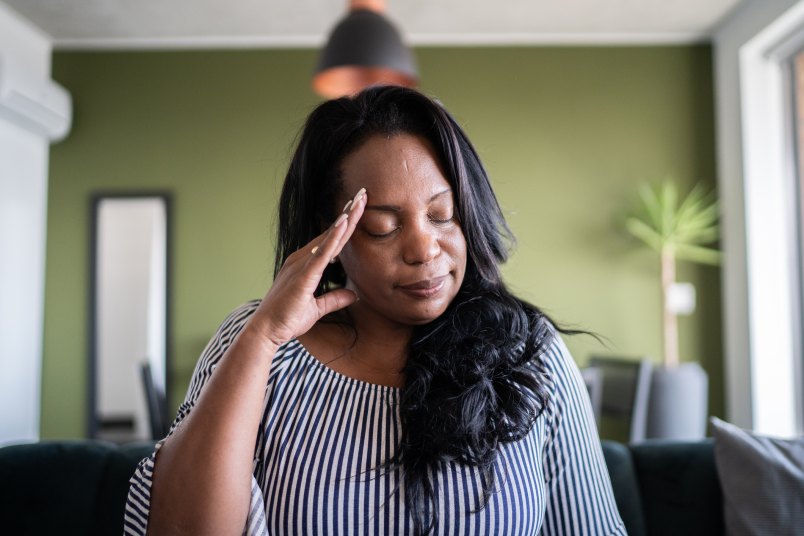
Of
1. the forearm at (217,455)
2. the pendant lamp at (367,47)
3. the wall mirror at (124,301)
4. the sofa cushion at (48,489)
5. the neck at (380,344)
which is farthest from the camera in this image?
the wall mirror at (124,301)

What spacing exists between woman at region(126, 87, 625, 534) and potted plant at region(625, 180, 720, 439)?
275 cm

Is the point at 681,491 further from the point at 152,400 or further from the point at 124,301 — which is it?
→ the point at 124,301

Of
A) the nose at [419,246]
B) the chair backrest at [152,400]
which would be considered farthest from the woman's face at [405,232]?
the chair backrest at [152,400]

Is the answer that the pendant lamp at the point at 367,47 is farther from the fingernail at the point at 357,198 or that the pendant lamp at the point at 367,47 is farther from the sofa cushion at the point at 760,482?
the sofa cushion at the point at 760,482

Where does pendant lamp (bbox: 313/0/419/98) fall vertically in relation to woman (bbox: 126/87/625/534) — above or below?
above

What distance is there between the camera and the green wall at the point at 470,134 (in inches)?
171

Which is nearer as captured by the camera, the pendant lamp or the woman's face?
the woman's face

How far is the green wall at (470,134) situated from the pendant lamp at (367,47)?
1635mm

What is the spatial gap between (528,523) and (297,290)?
1.62 ft

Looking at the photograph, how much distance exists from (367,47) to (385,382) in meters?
1.80

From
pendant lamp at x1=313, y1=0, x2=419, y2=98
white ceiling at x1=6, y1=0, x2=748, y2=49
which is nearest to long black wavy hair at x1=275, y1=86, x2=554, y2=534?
pendant lamp at x1=313, y1=0, x2=419, y2=98

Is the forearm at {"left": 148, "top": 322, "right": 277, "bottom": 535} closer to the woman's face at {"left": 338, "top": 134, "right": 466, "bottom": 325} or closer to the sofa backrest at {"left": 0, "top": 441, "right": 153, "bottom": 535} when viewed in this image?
the woman's face at {"left": 338, "top": 134, "right": 466, "bottom": 325}

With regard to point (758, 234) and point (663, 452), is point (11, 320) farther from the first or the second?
point (758, 234)

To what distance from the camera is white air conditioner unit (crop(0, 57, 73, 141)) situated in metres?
3.62
